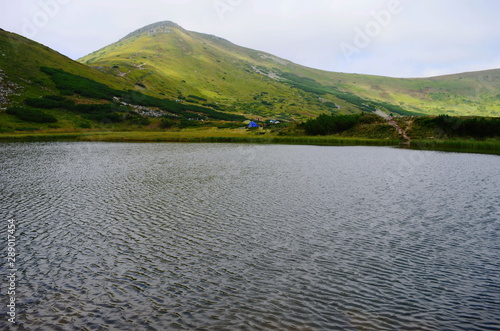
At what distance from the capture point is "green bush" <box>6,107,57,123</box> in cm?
12800

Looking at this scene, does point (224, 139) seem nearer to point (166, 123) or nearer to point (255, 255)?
point (166, 123)

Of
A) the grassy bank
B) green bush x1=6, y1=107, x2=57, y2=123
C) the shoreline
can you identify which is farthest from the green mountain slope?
the grassy bank

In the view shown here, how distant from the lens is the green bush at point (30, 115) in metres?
128

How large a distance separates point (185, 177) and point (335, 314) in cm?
3483

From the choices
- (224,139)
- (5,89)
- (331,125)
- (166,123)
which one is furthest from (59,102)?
(331,125)

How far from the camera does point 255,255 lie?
728 inches

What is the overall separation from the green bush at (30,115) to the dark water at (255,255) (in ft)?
343

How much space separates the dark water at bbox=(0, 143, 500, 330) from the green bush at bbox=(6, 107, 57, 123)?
343 feet

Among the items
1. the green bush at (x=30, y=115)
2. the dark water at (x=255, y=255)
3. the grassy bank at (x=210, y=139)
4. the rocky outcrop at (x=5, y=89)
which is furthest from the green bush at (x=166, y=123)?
the dark water at (x=255, y=255)

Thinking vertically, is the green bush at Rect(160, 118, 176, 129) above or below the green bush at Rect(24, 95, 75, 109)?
below

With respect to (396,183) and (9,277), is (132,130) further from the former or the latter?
(9,277)

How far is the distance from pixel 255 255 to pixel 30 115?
141 m

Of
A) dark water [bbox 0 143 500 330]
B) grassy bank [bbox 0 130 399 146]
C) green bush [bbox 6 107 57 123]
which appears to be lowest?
dark water [bbox 0 143 500 330]

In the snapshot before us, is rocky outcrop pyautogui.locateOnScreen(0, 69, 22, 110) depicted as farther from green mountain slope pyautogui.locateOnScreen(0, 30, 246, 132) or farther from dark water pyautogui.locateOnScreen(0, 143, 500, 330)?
dark water pyautogui.locateOnScreen(0, 143, 500, 330)
